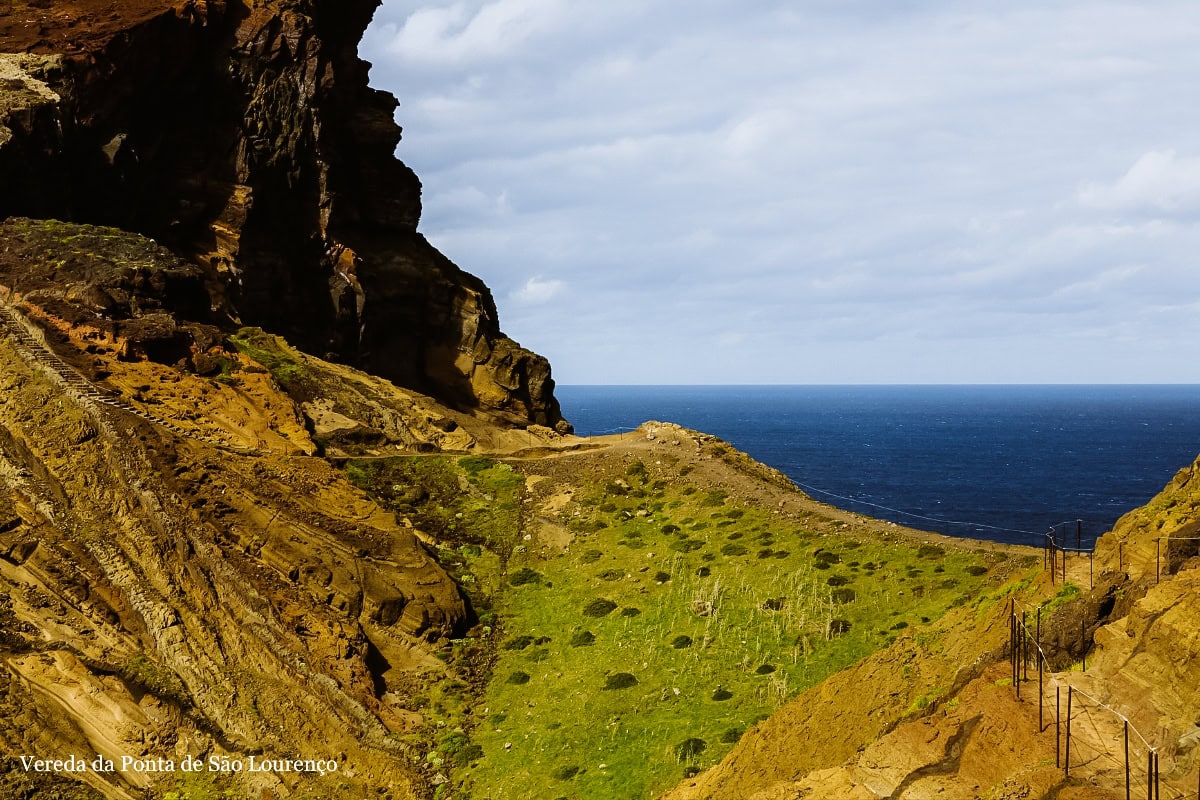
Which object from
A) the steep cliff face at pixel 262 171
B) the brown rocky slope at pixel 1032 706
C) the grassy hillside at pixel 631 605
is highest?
the steep cliff face at pixel 262 171

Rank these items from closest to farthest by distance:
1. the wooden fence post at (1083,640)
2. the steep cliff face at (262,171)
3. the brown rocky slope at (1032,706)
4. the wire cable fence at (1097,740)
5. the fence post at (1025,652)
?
the wire cable fence at (1097,740) → the brown rocky slope at (1032,706) → the wooden fence post at (1083,640) → the fence post at (1025,652) → the steep cliff face at (262,171)

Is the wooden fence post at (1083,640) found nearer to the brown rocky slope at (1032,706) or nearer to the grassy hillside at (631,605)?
the brown rocky slope at (1032,706)

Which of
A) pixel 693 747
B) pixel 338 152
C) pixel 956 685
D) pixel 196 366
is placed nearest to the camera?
pixel 956 685

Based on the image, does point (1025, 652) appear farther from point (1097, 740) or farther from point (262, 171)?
point (262, 171)

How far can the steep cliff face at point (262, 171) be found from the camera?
239 ft

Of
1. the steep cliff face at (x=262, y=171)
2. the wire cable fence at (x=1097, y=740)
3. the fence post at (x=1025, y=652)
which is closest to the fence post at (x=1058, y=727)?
the wire cable fence at (x=1097, y=740)

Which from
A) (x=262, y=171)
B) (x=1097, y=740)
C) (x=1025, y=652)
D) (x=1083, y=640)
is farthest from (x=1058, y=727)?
(x=262, y=171)

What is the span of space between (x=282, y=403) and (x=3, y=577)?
84.4 feet

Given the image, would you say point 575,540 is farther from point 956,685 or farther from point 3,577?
point 956,685

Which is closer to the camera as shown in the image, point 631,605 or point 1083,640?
point 1083,640

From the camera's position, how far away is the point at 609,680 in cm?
4241

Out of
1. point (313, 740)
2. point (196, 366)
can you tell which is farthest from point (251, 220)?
point (313, 740)

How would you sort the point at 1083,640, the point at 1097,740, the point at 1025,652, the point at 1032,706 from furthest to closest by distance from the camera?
the point at 1025,652 < the point at 1083,640 < the point at 1032,706 < the point at 1097,740

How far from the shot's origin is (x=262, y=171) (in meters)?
85.6
